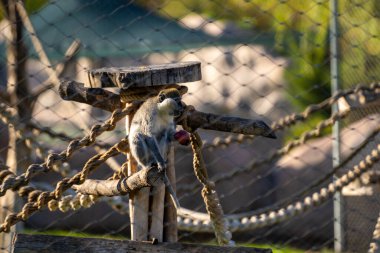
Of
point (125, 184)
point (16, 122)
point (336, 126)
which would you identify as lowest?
point (125, 184)

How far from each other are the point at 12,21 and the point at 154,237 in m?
1.77

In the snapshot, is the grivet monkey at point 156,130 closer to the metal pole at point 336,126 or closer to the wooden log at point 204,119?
the wooden log at point 204,119

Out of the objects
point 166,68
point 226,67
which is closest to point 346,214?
point 166,68

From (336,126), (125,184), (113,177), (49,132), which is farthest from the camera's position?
(336,126)

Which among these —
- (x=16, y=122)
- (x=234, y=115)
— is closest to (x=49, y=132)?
(x=16, y=122)

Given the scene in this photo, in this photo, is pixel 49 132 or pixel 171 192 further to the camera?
pixel 49 132

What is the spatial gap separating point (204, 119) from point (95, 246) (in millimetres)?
480

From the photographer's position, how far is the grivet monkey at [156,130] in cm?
227

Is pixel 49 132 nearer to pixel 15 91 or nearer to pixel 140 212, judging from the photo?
pixel 15 91

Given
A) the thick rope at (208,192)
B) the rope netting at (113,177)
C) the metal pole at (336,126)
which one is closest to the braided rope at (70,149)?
the rope netting at (113,177)

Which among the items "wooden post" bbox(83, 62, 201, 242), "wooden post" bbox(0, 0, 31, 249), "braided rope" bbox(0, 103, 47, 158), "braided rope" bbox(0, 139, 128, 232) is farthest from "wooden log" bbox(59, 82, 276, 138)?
"wooden post" bbox(0, 0, 31, 249)

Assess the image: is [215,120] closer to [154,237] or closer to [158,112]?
[158,112]

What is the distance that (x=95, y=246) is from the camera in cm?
222

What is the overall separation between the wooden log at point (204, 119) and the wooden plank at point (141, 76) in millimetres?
41
